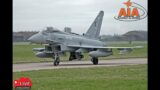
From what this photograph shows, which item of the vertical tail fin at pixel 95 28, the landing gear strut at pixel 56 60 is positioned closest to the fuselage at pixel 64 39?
the vertical tail fin at pixel 95 28

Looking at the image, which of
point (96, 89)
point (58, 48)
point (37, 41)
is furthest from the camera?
point (58, 48)

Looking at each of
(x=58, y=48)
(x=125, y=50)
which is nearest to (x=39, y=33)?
(x=58, y=48)

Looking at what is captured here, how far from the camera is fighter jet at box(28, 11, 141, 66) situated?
80.6 feet

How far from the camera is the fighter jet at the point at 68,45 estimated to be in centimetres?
2457

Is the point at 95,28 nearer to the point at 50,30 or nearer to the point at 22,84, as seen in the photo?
the point at 50,30

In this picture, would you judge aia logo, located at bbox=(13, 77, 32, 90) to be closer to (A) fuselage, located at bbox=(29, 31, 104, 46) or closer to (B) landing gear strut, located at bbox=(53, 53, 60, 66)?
(A) fuselage, located at bbox=(29, 31, 104, 46)

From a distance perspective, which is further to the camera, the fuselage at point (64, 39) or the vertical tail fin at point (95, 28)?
the vertical tail fin at point (95, 28)

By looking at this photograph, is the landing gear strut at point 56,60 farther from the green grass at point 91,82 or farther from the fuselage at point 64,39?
the green grass at point 91,82

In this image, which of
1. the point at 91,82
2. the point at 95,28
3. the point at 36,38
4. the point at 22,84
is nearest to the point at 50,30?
the point at 36,38

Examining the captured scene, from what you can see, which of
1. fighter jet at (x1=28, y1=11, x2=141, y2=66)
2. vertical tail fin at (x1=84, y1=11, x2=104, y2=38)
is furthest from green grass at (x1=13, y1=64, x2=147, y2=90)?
vertical tail fin at (x1=84, y1=11, x2=104, y2=38)

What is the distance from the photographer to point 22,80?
2.46 meters
